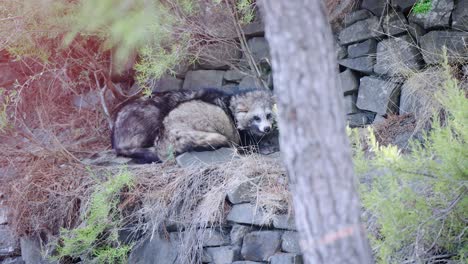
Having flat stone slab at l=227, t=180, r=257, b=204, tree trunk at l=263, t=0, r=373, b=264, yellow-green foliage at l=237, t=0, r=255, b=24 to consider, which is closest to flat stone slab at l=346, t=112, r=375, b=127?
yellow-green foliage at l=237, t=0, r=255, b=24

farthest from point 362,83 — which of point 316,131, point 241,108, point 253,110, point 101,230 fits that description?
point 316,131

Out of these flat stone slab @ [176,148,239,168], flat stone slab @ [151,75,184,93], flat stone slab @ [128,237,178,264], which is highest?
flat stone slab @ [151,75,184,93]

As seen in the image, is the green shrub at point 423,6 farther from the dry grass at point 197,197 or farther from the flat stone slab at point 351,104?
the dry grass at point 197,197

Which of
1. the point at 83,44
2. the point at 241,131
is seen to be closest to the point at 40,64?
the point at 83,44

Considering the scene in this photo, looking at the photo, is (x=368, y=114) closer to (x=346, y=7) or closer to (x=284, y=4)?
(x=346, y=7)

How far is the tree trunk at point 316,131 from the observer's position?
7.97ft

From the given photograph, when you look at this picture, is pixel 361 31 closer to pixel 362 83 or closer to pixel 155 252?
pixel 362 83

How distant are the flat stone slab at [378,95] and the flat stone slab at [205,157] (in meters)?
1.32

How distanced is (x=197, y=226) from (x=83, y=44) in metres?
2.90

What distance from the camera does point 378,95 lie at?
635 cm

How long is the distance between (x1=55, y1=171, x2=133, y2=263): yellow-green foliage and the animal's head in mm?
1399

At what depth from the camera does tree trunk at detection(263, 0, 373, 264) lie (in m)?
2.43

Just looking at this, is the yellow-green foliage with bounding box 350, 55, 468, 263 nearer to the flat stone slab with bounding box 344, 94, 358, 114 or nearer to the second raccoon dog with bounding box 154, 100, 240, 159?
the second raccoon dog with bounding box 154, 100, 240, 159

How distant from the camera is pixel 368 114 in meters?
6.50
